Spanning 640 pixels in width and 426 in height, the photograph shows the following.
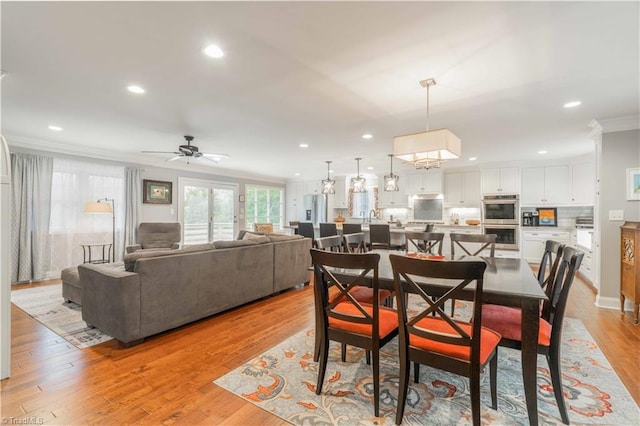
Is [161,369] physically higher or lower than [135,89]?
lower

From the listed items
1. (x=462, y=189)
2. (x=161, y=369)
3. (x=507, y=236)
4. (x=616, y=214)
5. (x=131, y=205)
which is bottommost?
(x=161, y=369)

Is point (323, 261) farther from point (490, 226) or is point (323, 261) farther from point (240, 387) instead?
point (490, 226)

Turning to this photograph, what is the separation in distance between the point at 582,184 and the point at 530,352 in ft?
20.9

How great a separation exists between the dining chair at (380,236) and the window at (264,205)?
490 cm

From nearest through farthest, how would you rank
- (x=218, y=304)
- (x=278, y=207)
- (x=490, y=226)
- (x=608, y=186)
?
(x=218, y=304) < (x=608, y=186) < (x=490, y=226) < (x=278, y=207)

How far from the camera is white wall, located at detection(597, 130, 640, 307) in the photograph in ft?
12.2

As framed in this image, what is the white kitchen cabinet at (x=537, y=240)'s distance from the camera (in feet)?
20.8

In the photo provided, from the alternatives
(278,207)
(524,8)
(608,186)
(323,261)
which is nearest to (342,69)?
(524,8)

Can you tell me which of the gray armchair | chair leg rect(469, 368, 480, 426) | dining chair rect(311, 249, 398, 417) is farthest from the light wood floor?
the gray armchair

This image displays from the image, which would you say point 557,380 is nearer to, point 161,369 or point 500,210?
point 161,369

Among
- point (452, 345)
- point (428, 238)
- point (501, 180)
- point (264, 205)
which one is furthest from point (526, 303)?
point (264, 205)

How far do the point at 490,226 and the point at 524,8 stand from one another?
19.8ft

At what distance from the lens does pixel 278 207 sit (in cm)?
1023

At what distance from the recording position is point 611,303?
3.83 meters
